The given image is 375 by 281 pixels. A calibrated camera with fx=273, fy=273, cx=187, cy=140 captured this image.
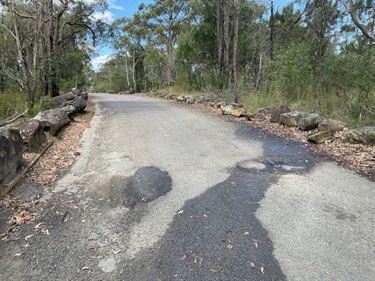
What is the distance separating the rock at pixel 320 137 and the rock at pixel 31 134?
4.89 meters

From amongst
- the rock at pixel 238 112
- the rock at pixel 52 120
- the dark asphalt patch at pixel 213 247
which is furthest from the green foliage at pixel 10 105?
the dark asphalt patch at pixel 213 247

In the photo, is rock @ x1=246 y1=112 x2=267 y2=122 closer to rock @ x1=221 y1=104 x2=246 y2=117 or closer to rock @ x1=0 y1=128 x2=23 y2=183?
rock @ x1=221 y1=104 x2=246 y2=117

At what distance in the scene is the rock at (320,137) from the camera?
199 inches

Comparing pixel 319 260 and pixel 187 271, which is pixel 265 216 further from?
pixel 187 271

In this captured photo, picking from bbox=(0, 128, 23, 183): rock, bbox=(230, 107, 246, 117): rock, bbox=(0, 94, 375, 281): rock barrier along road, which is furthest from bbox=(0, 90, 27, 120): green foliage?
bbox=(230, 107, 246, 117): rock

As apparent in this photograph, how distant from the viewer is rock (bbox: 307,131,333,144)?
5.04m

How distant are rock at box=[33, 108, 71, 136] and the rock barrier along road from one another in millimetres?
1642

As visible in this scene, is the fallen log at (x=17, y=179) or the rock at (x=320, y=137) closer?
the fallen log at (x=17, y=179)

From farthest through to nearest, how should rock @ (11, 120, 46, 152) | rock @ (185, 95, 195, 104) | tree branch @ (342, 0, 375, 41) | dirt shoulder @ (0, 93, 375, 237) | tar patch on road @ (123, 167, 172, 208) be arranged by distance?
1. rock @ (185, 95, 195, 104)
2. tree branch @ (342, 0, 375, 41)
3. rock @ (11, 120, 46, 152)
4. tar patch on road @ (123, 167, 172, 208)
5. dirt shoulder @ (0, 93, 375, 237)

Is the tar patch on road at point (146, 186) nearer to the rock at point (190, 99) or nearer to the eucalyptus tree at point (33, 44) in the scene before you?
the eucalyptus tree at point (33, 44)

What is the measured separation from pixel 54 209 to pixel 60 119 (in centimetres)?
401

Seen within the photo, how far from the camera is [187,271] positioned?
6.41 feet

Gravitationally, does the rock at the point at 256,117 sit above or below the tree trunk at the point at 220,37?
below

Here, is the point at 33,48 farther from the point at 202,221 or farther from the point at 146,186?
the point at 202,221
